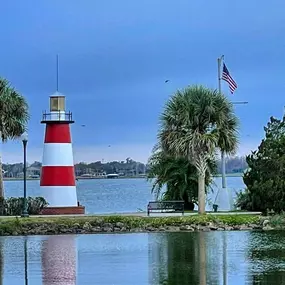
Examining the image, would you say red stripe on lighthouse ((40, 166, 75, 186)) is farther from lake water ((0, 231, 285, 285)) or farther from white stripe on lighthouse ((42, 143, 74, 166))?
lake water ((0, 231, 285, 285))

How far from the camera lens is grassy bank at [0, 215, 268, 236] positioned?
123ft

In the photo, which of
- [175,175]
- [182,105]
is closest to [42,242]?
[182,105]

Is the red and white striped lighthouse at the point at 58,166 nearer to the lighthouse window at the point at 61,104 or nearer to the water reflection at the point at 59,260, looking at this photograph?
the lighthouse window at the point at 61,104

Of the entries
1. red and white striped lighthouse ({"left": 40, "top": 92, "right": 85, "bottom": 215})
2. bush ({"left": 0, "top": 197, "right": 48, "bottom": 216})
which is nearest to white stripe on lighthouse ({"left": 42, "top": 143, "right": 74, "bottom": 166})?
red and white striped lighthouse ({"left": 40, "top": 92, "right": 85, "bottom": 215})

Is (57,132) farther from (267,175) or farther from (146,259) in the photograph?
(146,259)

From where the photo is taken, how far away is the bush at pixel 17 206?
42844 mm

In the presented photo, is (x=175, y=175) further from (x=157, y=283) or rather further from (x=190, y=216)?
(x=157, y=283)

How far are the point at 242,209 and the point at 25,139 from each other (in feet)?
44.3

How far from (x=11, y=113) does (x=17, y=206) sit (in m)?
5.25

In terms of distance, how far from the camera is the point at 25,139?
130ft

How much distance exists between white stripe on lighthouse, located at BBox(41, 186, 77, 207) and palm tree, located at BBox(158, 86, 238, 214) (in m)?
6.19

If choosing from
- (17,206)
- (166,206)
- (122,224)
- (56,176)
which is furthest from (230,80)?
(17,206)

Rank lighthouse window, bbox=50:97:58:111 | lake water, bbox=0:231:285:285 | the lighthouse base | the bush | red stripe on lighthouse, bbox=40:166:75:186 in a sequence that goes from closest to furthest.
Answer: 1. lake water, bbox=0:231:285:285
2. the bush
3. the lighthouse base
4. red stripe on lighthouse, bbox=40:166:75:186
5. lighthouse window, bbox=50:97:58:111

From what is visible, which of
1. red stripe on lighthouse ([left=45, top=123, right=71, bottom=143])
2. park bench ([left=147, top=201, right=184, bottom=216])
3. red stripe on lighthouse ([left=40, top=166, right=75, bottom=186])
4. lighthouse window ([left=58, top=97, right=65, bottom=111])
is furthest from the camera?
lighthouse window ([left=58, top=97, right=65, bottom=111])
